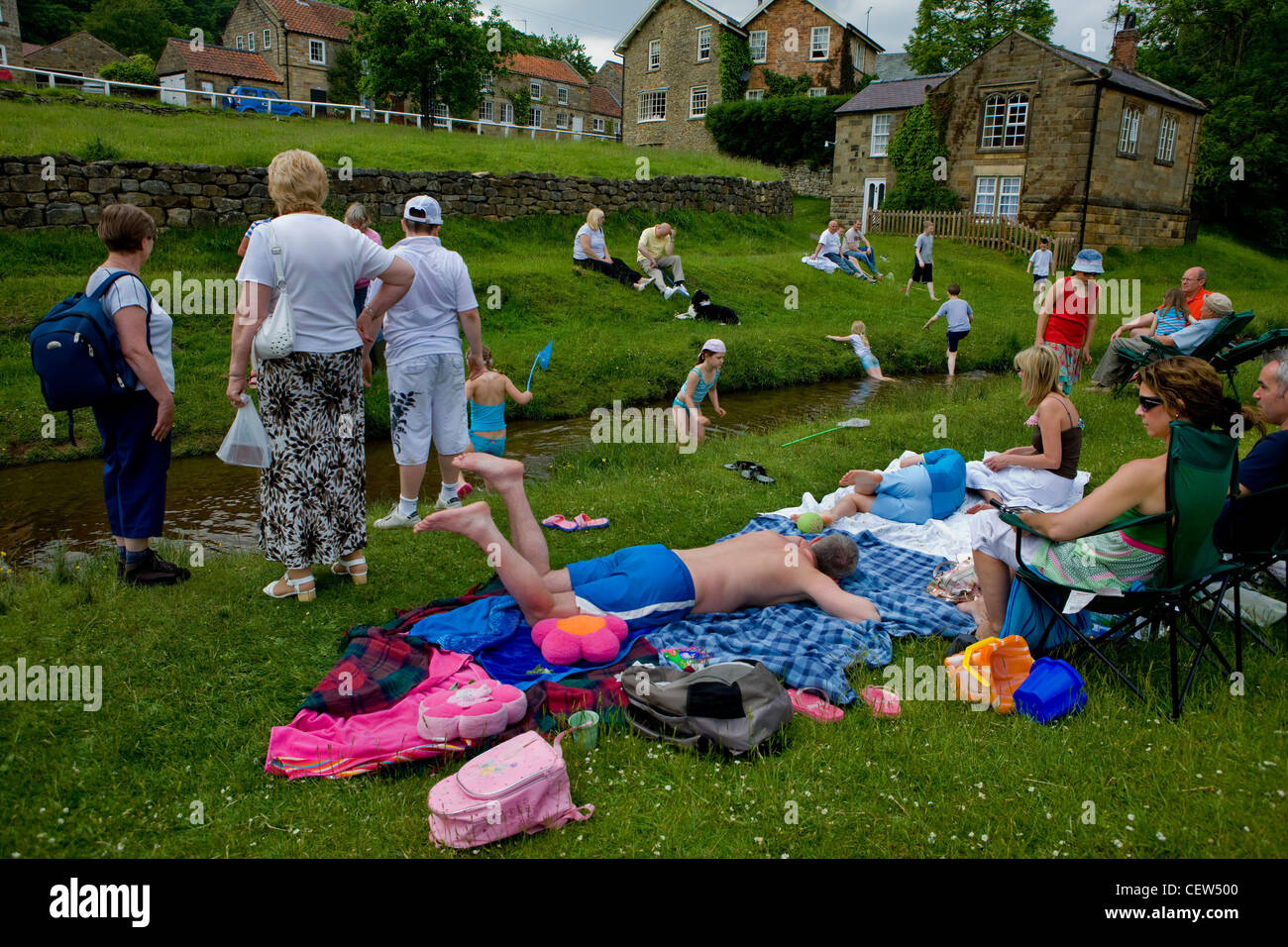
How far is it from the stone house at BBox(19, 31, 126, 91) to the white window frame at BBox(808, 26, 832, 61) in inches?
1597

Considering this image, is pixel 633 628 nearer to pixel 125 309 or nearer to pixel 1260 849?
pixel 1260 849

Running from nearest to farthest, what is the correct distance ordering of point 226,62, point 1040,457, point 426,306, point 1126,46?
point 426,306 → point 1040,457 → point 1126,46 → point 226,62

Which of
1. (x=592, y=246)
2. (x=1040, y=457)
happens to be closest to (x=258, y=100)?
(x=592, y=246)

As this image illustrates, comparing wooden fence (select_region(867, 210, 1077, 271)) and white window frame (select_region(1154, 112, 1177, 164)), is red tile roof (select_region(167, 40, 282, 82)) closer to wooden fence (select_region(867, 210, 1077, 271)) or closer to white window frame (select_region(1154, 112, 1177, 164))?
wooden fence (select_region(867, 210, 1077, 271))

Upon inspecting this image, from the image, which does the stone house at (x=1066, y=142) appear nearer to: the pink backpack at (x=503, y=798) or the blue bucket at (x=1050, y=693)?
the blue bucket at (x=1050, y=693)

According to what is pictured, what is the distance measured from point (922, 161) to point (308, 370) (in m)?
34.9

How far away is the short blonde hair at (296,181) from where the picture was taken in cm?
482

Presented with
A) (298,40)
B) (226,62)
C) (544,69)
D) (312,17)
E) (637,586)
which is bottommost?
(637,586)

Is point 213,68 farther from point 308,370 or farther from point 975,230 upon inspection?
point 308,370

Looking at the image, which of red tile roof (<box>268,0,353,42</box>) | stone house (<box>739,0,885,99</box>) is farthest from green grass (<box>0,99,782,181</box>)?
red tile roof (<box>268,0,353,42</box>)

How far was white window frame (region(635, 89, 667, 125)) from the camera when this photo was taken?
49438 millimetres

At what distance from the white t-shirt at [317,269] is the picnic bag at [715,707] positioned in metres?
2.80

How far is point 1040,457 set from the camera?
7.10 m

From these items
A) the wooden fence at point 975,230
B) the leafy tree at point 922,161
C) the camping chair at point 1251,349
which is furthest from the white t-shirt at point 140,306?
the leafy tree at point 922,161
